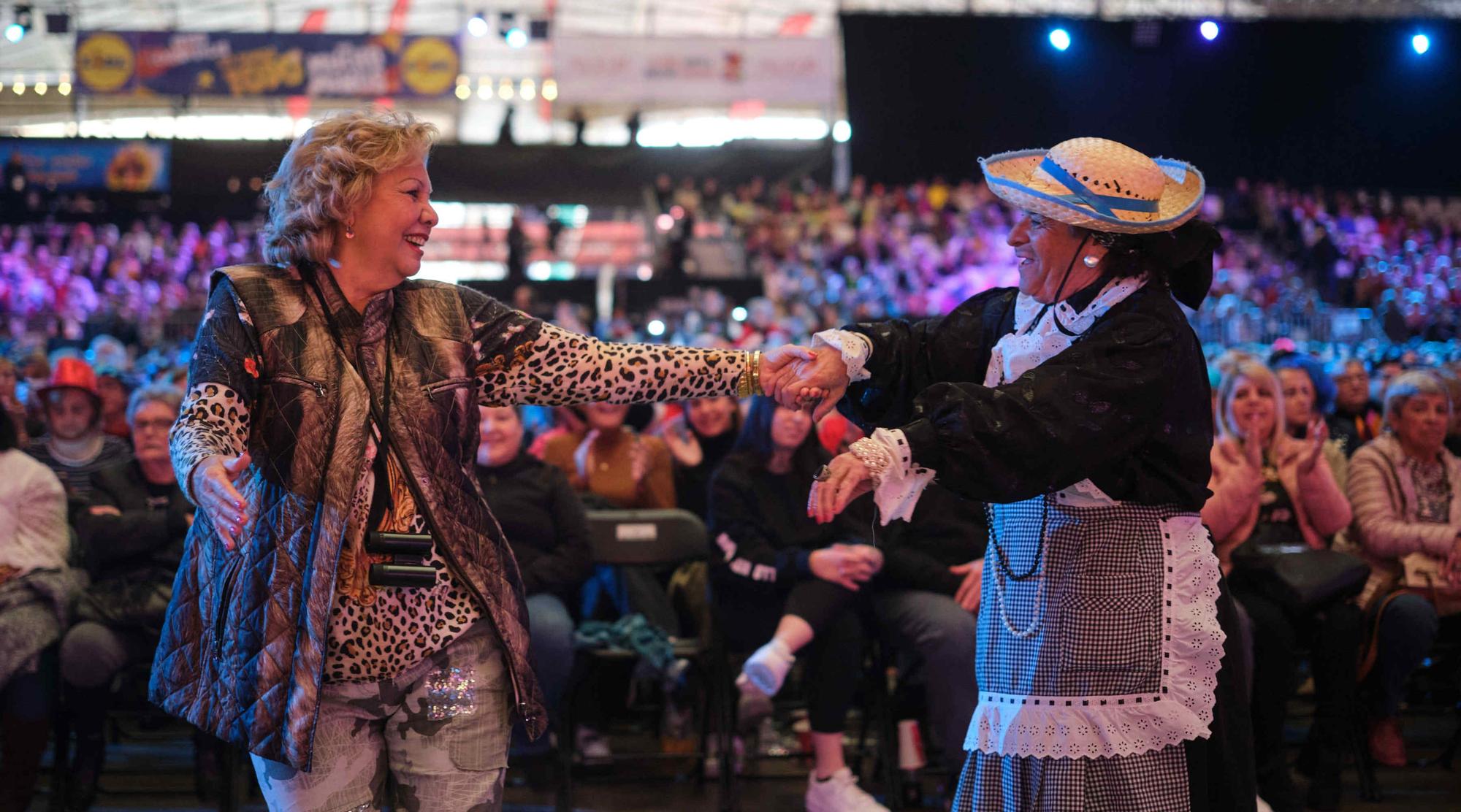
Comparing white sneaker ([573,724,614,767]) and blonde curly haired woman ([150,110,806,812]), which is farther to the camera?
white sneaker ([573,724,614,767])

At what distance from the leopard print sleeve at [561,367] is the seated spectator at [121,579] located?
2.63m

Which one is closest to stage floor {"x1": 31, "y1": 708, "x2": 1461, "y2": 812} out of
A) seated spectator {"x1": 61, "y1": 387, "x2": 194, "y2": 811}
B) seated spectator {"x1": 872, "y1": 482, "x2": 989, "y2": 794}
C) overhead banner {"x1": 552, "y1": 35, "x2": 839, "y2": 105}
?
seated spectator {"x1": 61, "y1": 387, "x2": 194, "y2": 811}

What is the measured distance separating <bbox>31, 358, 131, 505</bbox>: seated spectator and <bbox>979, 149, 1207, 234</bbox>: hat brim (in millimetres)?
4408

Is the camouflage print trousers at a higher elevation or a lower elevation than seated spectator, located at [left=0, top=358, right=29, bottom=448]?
lower

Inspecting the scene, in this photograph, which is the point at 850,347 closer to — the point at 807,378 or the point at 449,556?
the point at 807,378

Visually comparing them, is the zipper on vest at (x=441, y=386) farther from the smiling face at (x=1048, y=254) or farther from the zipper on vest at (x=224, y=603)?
the smiling face at (x=1048, y=254)

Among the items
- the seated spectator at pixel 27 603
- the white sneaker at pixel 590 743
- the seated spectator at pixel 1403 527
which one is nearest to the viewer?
the seated spectator at pixel 27 603

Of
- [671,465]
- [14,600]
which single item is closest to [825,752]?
[671,465]

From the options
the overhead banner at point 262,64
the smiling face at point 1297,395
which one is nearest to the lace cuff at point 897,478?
the smiling face at point 1297,395

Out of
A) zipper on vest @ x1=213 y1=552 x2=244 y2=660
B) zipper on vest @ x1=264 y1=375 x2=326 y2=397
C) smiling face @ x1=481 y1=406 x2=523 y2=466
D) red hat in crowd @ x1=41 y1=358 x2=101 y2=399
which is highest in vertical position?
red hat in crowd @ x1=41 y1=358 x2=101 y2=399

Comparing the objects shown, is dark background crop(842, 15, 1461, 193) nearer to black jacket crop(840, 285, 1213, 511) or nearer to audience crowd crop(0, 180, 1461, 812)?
audience crowd crop(0, 180, 1461, 812)

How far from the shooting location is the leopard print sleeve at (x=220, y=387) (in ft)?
6.55

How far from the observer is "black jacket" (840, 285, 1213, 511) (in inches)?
81.7

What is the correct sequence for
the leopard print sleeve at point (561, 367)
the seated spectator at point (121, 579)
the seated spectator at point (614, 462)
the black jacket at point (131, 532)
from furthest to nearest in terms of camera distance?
the seated spectator at point (614, 462) < the black jacket at point (131, 532) < the seated spectator at point (121, 579) < the leopard print sleeve at point (561, 367)
